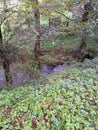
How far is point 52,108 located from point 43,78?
2.07m

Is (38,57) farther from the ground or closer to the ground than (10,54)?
closer to the ground

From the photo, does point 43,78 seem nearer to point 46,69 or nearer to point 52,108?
point 52,108

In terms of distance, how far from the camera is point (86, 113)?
4.01 meters

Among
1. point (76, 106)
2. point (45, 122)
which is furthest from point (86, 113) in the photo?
point (45, 122)

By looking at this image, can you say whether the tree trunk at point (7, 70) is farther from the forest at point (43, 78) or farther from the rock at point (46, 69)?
the rock at point (46, 69)

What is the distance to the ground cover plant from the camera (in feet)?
12.2

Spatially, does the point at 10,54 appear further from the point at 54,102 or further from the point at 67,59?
the point at 67,59

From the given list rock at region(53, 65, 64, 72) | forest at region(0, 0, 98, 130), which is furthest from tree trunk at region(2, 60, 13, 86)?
rock at region(53, 65, 64, 72)

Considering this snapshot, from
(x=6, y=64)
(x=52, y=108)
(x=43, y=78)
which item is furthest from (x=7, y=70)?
(x=52, y=108)

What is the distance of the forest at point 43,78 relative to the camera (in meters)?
3.83

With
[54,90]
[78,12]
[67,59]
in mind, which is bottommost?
[67,59]

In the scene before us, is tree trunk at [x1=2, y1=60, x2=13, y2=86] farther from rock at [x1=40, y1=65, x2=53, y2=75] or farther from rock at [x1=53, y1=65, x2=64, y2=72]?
rock at [x1=53, y1=65, x2=64, y2=72]

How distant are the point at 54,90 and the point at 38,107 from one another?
0.64 meters

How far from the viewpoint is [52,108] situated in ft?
13.0
